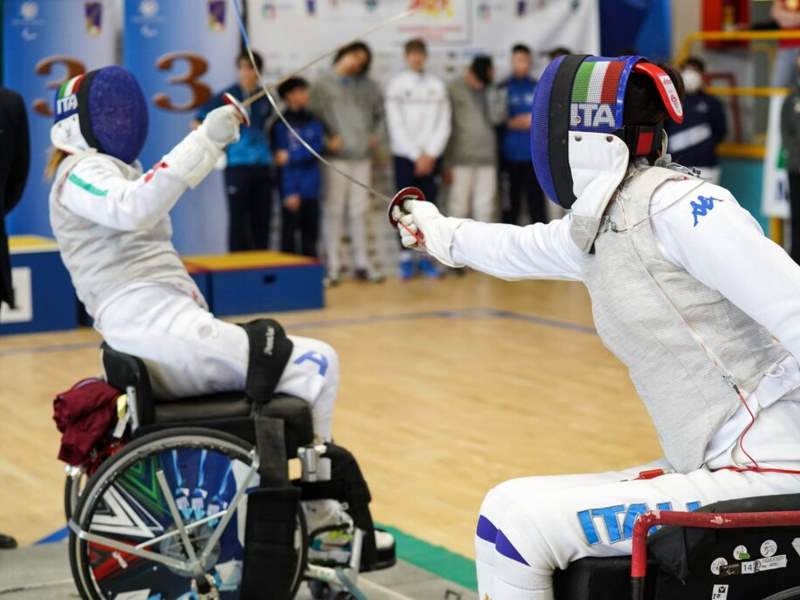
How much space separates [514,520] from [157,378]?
3.83 feet

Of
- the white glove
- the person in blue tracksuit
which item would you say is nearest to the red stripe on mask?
the white glove

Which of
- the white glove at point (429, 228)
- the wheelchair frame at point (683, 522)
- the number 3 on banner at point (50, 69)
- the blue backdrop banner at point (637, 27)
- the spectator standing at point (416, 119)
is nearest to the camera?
the wheelchair frame at point (683, 522)

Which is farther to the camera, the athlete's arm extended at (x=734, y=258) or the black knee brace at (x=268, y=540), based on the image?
the black knee brace at (x=268, y=540)

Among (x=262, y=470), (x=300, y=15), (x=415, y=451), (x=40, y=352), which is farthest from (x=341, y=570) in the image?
Result: (x=300, y=15)

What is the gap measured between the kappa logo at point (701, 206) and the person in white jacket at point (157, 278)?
119 cm

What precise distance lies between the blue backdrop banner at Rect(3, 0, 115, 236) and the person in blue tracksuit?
3.68 feet

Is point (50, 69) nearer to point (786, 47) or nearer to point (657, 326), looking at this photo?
point (786, 47)

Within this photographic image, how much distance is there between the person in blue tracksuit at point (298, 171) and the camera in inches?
301

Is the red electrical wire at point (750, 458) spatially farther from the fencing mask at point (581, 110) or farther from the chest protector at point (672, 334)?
the fencing mask at point (581, 110)

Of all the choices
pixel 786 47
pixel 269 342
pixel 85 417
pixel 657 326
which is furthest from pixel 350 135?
pixel 657 326

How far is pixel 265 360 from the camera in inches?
112

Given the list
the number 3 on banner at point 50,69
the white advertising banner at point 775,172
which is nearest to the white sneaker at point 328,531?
the number 3 on banner at point 50,69

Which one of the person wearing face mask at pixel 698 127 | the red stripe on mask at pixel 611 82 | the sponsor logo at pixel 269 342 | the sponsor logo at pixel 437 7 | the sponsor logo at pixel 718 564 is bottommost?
the sponsor logo at pixel 718 564

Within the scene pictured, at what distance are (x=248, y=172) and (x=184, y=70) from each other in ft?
2.31
